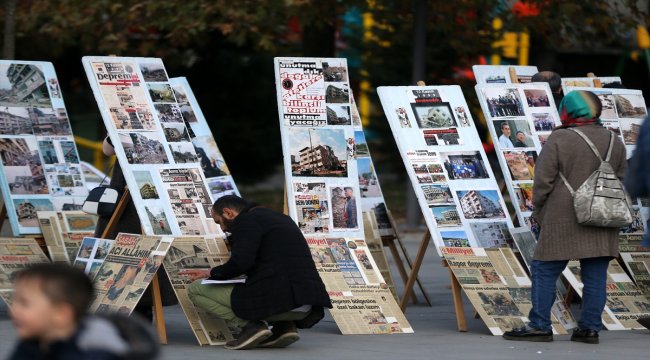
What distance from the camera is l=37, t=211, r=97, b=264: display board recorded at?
9.90 meters

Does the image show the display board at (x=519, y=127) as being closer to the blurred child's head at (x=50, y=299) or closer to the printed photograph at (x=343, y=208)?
the printed photograph at (x=343, y=208)

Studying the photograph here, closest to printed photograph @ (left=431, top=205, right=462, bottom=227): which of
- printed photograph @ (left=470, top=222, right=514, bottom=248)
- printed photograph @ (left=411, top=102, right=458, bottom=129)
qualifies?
printed photograph @ (left=470, top=222, right=514, bottom=248)

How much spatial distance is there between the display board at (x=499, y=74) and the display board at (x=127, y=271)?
3128 mm

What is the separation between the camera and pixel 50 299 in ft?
12.8

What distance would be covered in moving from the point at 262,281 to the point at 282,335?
44 cm

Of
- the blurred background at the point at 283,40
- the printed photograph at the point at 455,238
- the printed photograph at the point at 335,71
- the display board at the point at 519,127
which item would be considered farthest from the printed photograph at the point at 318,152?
the blurred background at the point at 283,40

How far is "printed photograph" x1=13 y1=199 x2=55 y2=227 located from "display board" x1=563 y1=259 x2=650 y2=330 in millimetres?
Result: 4048

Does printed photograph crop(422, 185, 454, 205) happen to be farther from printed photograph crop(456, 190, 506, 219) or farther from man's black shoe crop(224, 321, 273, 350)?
man's black shoe crop(224, 321, 273, 350)

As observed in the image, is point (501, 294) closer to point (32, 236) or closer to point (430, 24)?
point (32, 236)

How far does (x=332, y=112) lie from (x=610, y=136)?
2182mm

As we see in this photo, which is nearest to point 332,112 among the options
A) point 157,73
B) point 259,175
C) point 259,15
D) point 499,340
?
point 157,73

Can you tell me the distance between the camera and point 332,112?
9.73 meters

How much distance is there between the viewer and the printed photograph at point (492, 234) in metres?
9.60

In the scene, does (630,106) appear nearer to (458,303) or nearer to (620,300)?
(620,300)
